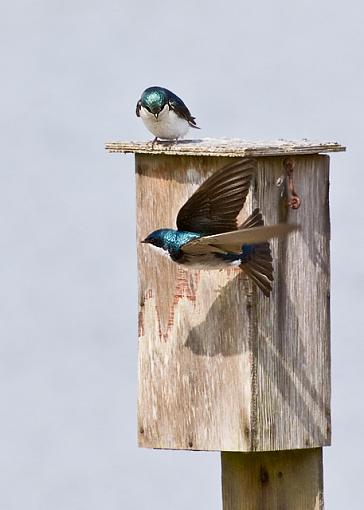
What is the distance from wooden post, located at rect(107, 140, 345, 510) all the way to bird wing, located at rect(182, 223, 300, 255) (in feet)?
0.62

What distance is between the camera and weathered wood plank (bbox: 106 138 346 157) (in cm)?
542

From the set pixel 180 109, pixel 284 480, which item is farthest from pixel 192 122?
pixel 284 480

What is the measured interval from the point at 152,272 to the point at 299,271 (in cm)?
45

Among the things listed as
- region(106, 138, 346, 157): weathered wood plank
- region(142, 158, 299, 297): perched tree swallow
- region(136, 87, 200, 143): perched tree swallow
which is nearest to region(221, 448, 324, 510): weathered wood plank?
region(142, 158, 299, 297): perched tree swallow

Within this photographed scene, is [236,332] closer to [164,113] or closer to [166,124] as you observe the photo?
[166,124]

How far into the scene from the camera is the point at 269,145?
18.2 ft

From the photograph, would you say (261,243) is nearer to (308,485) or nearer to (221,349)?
(221,349)

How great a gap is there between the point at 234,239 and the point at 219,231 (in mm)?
285

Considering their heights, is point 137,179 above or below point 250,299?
above

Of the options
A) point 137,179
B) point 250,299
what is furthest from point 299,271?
point 137,179

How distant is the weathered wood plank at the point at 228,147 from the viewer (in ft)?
17.8

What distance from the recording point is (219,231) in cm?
543

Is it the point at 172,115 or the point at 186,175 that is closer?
the point at 186,175

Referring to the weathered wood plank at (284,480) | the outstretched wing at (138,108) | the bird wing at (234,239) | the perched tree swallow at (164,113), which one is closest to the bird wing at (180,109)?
the perched tree swallow at (164,113)
